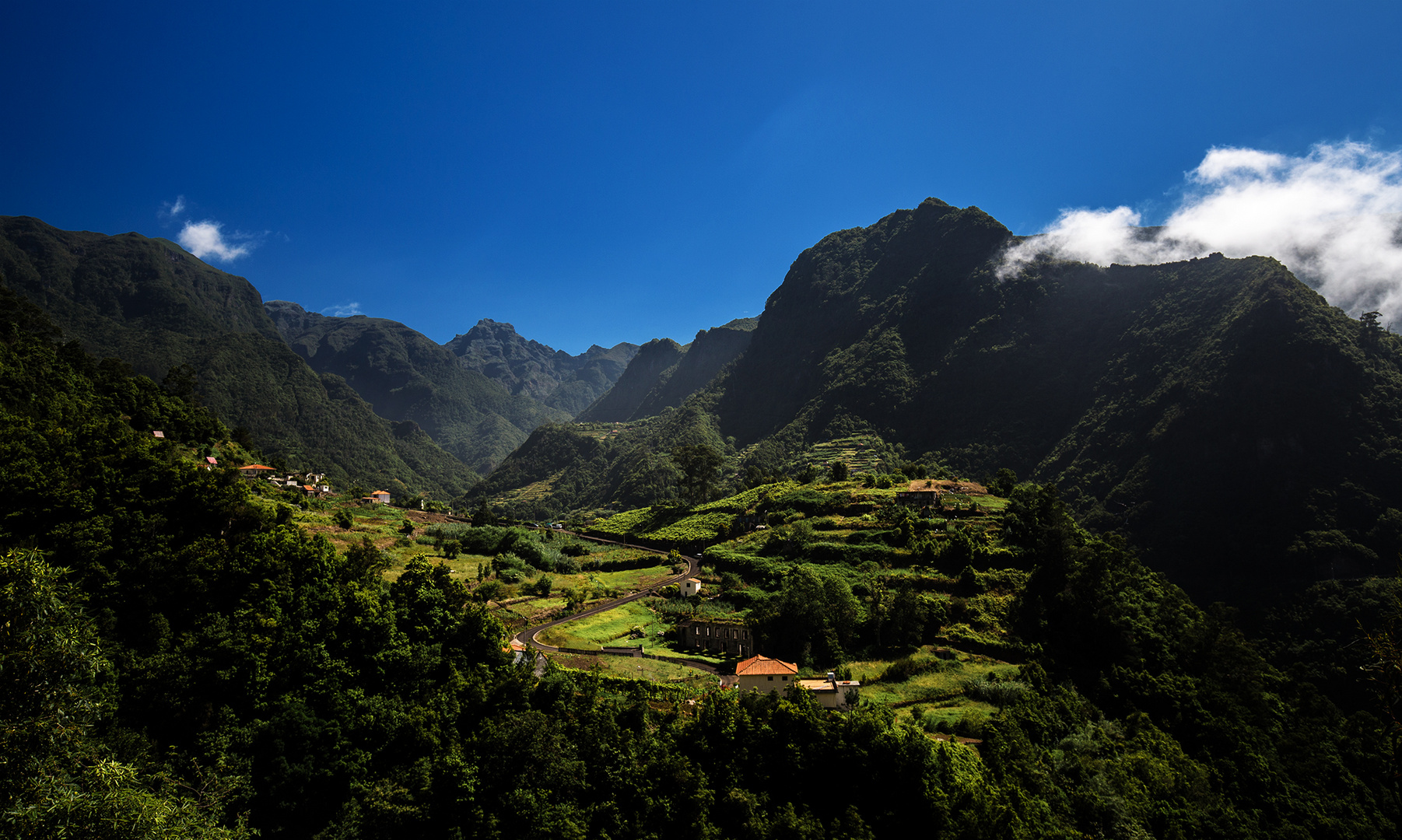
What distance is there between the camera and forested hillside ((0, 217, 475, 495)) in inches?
5738

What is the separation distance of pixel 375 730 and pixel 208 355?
191184 millimetres

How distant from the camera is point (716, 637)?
132 ft

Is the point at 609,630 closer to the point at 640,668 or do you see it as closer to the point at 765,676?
the point at 640,668

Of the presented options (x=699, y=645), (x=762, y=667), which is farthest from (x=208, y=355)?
(x=762, y=667)

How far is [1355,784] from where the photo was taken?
3553cm

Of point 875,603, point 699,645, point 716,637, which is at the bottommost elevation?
point 699,645

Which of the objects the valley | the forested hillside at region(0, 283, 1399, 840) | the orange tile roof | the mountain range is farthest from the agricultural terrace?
the mountain range

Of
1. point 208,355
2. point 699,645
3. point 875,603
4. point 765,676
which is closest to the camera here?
point 765,676

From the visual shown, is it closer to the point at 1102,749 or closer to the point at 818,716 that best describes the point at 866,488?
the point at 1102,749

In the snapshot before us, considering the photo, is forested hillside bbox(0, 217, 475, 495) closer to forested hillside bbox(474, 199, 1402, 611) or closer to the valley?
forested hillside bbox(474, 199, 1402, 611)

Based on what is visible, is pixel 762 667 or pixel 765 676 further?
pixel 762 667

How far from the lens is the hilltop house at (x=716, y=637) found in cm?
3975

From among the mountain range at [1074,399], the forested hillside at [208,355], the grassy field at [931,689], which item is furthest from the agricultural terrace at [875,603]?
the forested hillside at [208,355]

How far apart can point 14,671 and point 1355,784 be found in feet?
204
